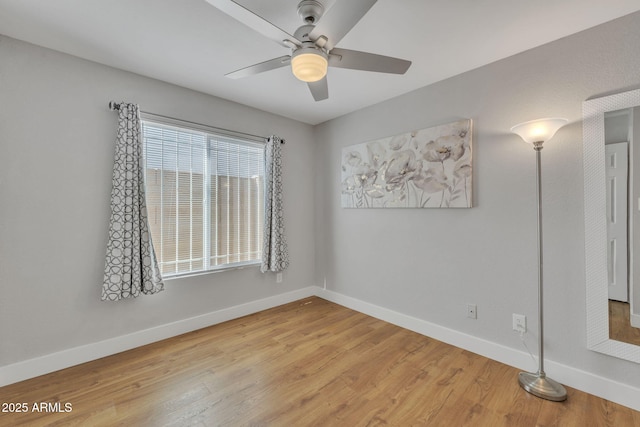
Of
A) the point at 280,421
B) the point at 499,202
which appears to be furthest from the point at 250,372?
the point at 499,202

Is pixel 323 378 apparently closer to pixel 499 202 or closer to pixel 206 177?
pixel 499 202

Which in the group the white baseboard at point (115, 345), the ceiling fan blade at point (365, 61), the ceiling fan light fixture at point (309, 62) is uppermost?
the ceiling fan blade at point (365, 61)

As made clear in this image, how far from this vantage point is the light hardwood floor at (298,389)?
1.57m

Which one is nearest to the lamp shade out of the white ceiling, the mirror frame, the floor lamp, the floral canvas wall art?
the floor lamp

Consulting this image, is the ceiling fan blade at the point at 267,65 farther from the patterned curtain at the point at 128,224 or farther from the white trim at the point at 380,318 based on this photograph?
the white trim at the point at 380,318

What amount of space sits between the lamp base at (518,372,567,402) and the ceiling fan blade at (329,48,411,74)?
222 cm

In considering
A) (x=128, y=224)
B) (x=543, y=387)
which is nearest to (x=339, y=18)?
(x=128, y=224)

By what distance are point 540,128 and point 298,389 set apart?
2.38 metres

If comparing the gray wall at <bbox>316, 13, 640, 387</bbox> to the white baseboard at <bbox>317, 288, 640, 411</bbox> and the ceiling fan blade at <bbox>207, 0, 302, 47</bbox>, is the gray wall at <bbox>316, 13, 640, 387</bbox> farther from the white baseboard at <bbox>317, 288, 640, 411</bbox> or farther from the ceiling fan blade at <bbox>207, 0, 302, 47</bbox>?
the ceiling fan blade at <bbox>207, 0, 302, 47</bbox>

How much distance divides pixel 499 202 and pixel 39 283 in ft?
11.9

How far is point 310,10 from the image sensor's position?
4.80 feet

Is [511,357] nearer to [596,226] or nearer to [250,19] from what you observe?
[596,226]

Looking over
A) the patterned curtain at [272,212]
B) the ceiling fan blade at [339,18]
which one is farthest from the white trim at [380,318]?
the ceiling fan blade at [339,18]

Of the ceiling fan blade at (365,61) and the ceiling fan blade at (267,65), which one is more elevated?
the ceiling fan blade at (267,65)
